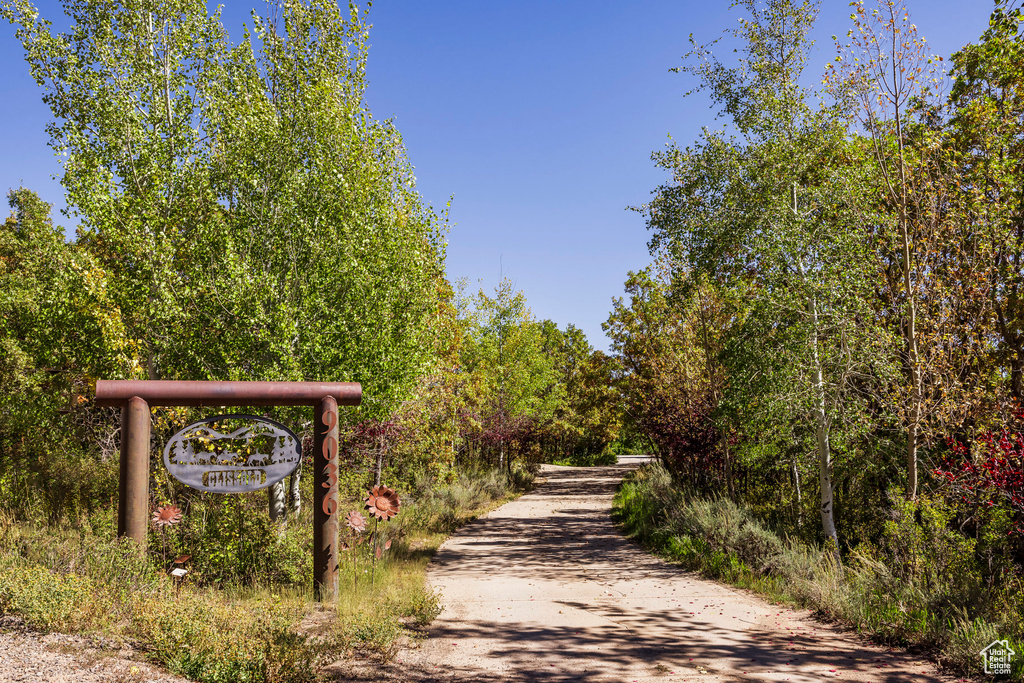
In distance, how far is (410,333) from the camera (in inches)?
399

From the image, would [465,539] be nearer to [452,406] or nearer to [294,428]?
[452,406]

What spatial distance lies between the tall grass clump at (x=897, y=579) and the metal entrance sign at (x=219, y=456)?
604cm

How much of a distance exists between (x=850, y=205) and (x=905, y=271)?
7.37 ft

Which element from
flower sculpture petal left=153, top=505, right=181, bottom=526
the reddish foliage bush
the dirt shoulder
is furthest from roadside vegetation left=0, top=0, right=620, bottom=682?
the reddish foliage bush

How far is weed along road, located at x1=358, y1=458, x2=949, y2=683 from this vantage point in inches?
215

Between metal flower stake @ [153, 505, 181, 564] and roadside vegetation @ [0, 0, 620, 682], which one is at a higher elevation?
roadside vegetation @ [0, 0, 620, 682]

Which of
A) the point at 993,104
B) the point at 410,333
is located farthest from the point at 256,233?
the point at 993,104

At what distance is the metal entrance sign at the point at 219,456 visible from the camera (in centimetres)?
689

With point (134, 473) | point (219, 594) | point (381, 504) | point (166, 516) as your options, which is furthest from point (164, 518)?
point (381, 504)

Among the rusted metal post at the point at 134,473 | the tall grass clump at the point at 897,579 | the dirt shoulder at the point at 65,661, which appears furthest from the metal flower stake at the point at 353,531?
the tall grass clump at the point at 897,579

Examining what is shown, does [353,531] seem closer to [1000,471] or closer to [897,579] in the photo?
[897,579]

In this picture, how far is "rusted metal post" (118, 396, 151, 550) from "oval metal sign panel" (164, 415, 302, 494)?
0.35 metres

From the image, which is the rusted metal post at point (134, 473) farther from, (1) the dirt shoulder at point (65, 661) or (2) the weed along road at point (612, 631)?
(2) the weed along road at point (612, 631)

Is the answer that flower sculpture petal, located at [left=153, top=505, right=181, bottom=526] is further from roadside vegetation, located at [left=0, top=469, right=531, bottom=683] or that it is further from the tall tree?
the tall tree
